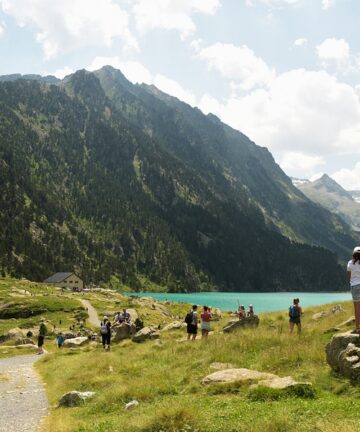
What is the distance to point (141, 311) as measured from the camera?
307 feet

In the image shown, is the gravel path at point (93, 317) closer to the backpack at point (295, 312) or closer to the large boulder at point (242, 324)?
the large boulder at point (242, 324)

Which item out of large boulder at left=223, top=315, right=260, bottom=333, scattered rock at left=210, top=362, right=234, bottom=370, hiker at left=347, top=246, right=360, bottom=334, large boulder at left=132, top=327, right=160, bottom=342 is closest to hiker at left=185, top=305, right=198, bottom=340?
large boulder at left=223, top=315, right=260, bottom=333

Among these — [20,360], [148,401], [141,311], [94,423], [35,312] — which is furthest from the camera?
[141,311]

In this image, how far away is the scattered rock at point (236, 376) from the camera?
16.5 meters

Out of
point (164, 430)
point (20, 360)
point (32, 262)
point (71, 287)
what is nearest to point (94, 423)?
point (164, 430)

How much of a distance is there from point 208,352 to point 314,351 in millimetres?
6767

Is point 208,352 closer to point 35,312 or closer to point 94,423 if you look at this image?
point 94,423

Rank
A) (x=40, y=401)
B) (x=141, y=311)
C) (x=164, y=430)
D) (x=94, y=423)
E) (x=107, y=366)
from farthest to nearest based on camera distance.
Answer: (x=141, y=311)
(x=107, y=366)
(x=40, y=401)
(x=94, y=423)
(x=164, y=430)

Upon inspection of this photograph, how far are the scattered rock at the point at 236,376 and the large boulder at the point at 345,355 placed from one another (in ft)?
7.60

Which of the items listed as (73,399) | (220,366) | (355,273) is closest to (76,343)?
(73,399)

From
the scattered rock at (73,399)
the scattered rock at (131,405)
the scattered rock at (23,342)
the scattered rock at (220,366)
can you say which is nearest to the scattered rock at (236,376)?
the scattered rock at (220,366)

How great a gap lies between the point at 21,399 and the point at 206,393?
1062cm

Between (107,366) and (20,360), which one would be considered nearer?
(107,366)

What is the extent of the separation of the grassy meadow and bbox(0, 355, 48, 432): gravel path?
60 centimetres
